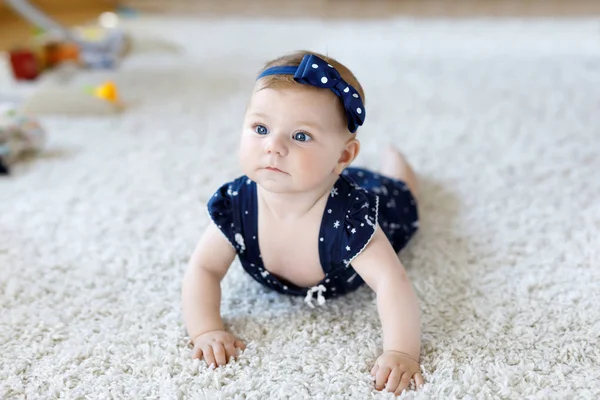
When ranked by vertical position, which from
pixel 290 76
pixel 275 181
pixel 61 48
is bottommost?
pixel 61 48

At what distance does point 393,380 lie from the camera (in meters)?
0.81

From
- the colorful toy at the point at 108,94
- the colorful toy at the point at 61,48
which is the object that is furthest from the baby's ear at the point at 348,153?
the colorful toy at the point at 61,48

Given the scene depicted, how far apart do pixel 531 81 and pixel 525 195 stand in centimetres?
75

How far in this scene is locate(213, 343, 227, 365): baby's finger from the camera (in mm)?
859

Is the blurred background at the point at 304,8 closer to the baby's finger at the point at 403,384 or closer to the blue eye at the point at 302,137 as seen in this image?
the blue eye at the point at 302,137

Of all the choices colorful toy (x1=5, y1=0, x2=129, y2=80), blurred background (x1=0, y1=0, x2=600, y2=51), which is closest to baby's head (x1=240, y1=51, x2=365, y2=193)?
colorful toy (x1=5, y1=0, x2=129, y2=80)

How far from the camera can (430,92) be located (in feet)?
6.15

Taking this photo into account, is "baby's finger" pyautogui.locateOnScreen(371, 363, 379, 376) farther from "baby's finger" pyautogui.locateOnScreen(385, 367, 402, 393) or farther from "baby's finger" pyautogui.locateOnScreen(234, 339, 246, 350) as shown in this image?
"baby's finger" pyautogui.locateOnScreen(234, 339, 246, 350)

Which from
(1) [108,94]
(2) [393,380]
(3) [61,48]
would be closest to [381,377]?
(2) [393,380]

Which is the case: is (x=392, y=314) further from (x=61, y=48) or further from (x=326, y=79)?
(x=61, y=48)

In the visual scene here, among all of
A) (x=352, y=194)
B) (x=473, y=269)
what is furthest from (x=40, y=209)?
(x=473, y=269)

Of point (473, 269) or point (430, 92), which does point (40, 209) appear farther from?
point (430, 92)

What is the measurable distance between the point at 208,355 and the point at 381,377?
0.23 metres

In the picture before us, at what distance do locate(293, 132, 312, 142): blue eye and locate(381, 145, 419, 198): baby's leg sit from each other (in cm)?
46
